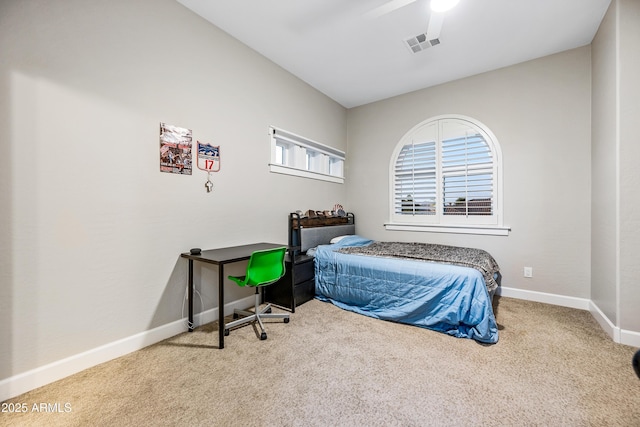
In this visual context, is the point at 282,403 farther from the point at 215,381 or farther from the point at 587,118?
the point at 587,118

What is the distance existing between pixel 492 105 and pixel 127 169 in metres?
4.16

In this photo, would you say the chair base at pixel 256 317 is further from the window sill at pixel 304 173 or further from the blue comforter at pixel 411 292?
the window sill at pixel 304 173

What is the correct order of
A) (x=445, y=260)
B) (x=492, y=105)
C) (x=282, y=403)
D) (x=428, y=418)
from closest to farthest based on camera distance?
(x=428, y=418), (x=282, y=403), (x=445, y=260), (x=492, y=105)

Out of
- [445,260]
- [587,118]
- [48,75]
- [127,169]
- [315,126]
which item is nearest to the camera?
[48,75]

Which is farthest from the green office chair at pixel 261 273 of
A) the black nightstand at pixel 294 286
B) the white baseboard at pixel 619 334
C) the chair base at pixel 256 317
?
the white baseboard at pixel 619 334

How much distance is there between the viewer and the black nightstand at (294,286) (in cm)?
289

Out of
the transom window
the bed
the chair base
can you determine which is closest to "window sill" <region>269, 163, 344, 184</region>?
the transom window

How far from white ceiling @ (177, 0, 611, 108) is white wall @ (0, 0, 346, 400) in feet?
1.34

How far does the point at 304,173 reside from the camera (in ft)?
12.5

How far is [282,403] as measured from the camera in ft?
4.99

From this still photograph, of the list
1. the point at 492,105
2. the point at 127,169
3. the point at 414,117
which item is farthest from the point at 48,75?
the point at 492,105

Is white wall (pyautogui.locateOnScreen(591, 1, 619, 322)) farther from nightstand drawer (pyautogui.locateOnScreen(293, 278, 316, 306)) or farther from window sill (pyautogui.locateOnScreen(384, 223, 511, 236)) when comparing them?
nightstand drawer (pyautogui.locateOnScreen(293, 278, 316, 306))

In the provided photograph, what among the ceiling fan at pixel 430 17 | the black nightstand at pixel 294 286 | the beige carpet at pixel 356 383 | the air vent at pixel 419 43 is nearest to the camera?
the beige carpet at pixel 356 383

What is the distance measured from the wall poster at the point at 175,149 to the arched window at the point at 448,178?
298 centimetres
